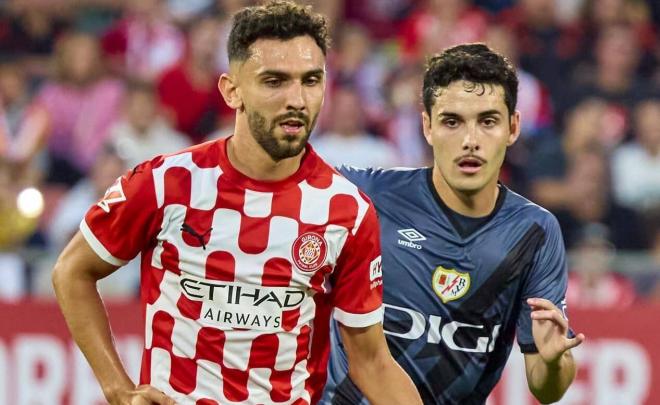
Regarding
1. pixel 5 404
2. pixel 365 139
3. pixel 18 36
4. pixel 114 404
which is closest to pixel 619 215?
pixel 365 139

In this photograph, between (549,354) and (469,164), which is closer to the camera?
(549,354)

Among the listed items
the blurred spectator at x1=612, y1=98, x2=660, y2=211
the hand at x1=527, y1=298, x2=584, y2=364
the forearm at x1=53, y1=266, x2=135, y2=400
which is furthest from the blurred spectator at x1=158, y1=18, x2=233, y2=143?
the forearm at x1=53, y1=266, x2=135, y2=400

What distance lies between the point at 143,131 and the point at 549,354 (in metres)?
6.24

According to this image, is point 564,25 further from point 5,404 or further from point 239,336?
point 239,336

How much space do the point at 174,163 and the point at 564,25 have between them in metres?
7.65

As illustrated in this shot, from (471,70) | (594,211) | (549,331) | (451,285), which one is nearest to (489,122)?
(471,70)

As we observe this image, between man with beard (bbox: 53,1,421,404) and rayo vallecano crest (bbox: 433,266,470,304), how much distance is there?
0.62 metres

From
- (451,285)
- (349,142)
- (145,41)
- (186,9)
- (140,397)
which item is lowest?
(140,397)

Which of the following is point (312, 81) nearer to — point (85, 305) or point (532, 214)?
point (85, 305)

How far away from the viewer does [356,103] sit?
10.8 m

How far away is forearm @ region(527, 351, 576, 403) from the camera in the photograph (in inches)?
209

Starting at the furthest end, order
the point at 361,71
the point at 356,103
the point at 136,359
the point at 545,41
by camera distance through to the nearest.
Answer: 1. the point at 545,41
2. the point at 361,71
3. the point at 356,103
4. the point at 136,359

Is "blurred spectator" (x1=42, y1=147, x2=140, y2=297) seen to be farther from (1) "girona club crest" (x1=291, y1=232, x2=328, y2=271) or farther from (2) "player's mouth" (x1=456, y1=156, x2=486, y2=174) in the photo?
(1) "girona club crest" (x1=291, y1=232, x2=328, y2=271)

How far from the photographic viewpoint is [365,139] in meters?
10.6
